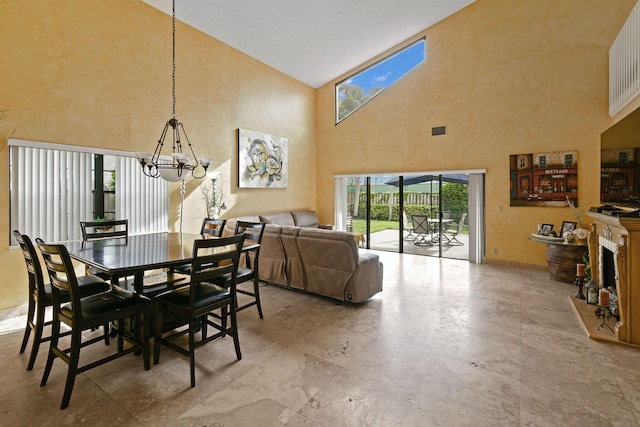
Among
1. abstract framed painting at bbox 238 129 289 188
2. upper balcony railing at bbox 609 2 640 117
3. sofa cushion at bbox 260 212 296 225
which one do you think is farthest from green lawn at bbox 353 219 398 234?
upper balcony railing at bbox 609 2 640 117

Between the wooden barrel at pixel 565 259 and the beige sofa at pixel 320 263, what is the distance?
118 inches

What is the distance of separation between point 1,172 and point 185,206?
237cm

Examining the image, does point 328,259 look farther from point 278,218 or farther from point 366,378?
point 278,218

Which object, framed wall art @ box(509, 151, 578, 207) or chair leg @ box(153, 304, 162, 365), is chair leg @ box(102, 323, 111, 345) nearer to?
chair leg @ box(153, 304, 162, 365)

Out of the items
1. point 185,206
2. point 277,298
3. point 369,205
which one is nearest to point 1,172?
point 185,206

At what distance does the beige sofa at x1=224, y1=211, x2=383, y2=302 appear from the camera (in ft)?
12.9

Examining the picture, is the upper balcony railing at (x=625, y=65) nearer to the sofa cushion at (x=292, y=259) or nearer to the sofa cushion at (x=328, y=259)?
the sofa cushion at (x=328, y=259)

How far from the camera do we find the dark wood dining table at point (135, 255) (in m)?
2.39

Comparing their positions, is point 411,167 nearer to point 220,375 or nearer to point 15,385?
point 220,375

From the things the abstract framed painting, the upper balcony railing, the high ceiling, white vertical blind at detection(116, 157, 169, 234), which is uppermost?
the high ceiling

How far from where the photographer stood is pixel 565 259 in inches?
195

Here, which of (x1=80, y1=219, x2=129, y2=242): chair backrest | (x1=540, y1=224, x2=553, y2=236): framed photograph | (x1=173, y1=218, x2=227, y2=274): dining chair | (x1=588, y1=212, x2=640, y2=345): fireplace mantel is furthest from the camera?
(x1=540, y1=224, x2=553, y2=236): framed photograph

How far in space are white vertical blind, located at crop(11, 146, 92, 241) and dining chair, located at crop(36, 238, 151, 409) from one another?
183cm

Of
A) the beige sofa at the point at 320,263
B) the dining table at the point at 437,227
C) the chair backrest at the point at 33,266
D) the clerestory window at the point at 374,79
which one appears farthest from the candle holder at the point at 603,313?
the clerestory window at the point at 374,79
